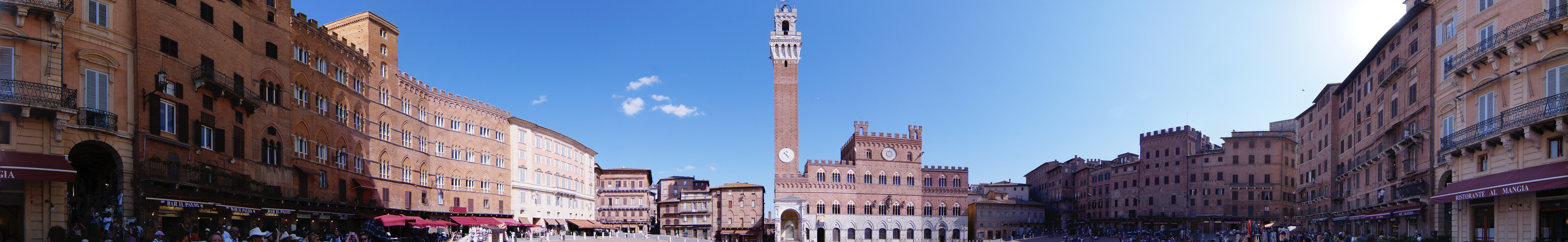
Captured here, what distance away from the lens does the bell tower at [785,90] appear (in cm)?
9275

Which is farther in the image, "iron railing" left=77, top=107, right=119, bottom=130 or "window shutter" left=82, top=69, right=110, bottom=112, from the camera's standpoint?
"window shutter" left=82, top=69, right=110, bottom=112

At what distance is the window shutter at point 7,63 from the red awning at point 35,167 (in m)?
2.00

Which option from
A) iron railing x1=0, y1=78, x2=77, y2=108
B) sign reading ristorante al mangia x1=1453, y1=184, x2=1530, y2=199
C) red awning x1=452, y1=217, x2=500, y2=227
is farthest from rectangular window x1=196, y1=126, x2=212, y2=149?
sign reading ristorante al mangia x1=1453, y1=184, x2=1530, y2=199

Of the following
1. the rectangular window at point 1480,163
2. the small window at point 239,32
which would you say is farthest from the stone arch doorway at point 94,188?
the rectangular window at point 1480,163

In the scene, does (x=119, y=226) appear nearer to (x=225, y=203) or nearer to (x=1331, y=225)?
(x=225, y=203)

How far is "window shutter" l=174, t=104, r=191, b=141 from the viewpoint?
31.1m

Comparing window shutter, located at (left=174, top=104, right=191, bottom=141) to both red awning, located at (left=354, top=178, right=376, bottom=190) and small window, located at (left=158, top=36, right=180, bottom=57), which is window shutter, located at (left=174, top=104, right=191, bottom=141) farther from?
red awning, located at (left=354, top=178, right=376, bottom=190)

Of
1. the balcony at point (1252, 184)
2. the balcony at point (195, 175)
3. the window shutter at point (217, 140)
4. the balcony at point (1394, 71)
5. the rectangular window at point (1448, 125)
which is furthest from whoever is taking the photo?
the balcony at point (1252, 184)

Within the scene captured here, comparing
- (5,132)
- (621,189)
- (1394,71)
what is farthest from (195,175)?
(621,189)

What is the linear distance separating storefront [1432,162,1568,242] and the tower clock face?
62.9m

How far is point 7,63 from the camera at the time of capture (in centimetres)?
2483

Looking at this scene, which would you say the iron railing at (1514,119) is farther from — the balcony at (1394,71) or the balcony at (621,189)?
the balcony at (621,189)

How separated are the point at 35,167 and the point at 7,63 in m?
2.88

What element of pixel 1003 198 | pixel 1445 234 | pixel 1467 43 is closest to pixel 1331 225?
pixel 1445 234
